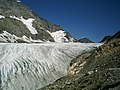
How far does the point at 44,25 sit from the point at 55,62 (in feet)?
451

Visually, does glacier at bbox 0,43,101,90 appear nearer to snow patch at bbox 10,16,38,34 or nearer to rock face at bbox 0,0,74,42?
rock face at bbox 0,0,74,42

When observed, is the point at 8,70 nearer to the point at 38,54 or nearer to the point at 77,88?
the point at 38,54

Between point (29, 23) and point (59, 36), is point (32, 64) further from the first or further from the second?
point (59, 36)

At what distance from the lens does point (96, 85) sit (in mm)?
11203

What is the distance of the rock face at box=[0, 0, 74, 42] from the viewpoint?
380 ft

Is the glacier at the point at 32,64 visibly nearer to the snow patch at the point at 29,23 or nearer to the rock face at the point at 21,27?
the rock face at the point at 21,27

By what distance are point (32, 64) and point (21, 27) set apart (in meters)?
112

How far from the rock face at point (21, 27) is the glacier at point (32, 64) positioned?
74224 mm

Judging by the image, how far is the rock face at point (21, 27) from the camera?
11581cm

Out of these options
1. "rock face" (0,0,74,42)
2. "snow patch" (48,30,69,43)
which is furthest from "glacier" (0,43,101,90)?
"snow patch" (48,30,69,43)

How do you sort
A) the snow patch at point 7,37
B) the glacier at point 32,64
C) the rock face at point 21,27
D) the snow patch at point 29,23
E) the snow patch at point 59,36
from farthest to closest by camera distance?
the snow patch at point 59,36 < the snow patch at point 29,23 < the rock face at point 21,27 < the snow patch at point 7,37 < the glacier at point 32,64

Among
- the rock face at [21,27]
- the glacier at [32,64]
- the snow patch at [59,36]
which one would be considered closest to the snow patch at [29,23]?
the rock face at [21,27]

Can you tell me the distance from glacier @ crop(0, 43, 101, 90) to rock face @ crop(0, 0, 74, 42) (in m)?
74.2

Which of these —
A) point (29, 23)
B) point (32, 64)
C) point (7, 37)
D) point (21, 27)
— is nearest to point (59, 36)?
point (29, 23)
